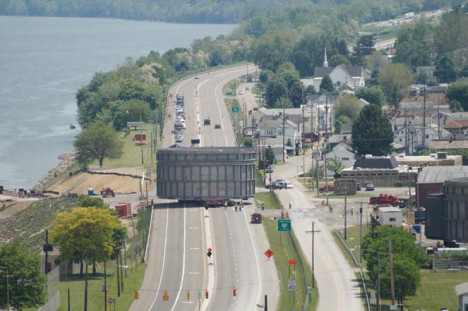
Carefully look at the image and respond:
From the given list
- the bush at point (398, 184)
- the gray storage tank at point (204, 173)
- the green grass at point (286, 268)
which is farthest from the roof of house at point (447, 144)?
the green grass at point (286, 268)

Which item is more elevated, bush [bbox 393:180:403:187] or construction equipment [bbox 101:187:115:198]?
bush [bbox 393:180:403:187]

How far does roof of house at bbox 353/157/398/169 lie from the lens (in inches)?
6309

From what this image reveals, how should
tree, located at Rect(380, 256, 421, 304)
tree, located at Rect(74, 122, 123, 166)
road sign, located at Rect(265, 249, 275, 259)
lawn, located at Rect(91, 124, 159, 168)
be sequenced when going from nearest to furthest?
tree, located at Rect(380, 256, 421, 304) → road sign, located at Rect(265, 249, 275, 259) → lawn, located at Rect(91, 124, 159, 168) → tree, located at Rect(74, 122, 123, 166)

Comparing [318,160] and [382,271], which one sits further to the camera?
[318,160]

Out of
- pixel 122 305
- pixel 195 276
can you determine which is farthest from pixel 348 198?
pixel 122 305

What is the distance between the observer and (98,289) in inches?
4259

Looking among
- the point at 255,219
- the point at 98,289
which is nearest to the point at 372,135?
the point at 255,219

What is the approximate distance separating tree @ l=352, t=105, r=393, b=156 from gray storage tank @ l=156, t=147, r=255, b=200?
35.9 meters

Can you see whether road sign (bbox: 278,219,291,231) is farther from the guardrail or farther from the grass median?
the guardrail

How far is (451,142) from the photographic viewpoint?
181 m

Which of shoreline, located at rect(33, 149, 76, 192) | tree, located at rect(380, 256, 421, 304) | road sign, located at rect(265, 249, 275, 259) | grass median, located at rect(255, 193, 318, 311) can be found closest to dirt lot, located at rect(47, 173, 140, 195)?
shoreline, located at rect(33, 149, 76, 192)

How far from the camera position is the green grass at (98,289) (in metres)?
104

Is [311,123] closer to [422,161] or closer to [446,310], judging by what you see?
[422,161]

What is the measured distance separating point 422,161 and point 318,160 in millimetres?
13746
